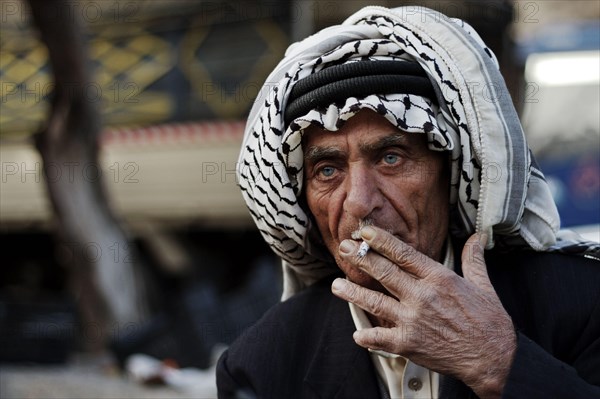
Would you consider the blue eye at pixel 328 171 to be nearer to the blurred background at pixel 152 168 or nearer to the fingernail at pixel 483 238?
the fingernail at pixel 483 238

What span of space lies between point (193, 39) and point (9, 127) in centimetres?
336

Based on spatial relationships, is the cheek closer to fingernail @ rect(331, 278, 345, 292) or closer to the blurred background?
fingernail @ rect(331, 278, 345, 292)

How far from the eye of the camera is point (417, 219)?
2.10m

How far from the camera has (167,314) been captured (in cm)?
759

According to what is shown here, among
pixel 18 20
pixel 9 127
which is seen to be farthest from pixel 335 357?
pixel 18 20

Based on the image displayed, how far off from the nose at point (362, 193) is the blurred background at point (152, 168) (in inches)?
182

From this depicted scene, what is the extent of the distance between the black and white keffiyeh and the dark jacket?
0.11 meters

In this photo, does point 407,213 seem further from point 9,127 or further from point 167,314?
point 9,127

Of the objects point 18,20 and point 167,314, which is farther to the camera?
point 18,20

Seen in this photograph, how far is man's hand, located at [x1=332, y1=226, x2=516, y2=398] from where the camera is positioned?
1.84 metres

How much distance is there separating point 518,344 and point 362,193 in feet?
1.74

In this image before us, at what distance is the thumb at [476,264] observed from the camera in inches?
75.2

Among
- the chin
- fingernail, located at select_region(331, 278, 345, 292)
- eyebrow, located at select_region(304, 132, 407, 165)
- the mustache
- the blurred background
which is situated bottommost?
the blurred background

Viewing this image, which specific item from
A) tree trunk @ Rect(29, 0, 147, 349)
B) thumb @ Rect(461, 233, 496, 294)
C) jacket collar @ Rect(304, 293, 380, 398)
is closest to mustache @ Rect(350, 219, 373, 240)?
thumb @ Rect(461, 233, 496, 294)
